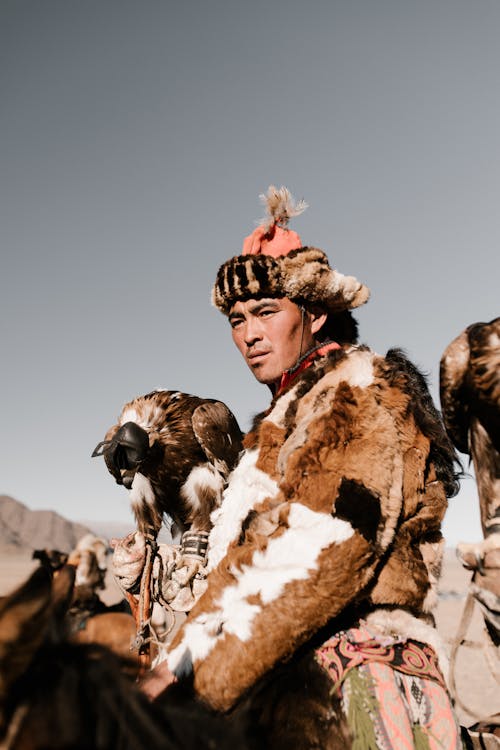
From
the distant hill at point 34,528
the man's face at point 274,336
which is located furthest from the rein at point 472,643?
the distant hill at point 34,528

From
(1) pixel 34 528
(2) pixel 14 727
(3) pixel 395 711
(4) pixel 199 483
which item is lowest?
(1) pixel 34 528

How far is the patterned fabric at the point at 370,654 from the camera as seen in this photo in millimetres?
1799

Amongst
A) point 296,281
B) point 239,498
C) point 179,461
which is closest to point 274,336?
point 296,281

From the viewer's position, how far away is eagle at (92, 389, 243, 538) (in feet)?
12.0

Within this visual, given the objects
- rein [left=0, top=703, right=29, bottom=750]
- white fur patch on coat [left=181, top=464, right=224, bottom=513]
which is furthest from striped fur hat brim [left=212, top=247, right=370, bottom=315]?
rein [left=0, top=703, right=29, bottom=750]

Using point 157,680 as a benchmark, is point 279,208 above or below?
above

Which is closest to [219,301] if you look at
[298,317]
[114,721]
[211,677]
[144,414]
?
[298,317]

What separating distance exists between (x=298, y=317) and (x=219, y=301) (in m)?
0.49

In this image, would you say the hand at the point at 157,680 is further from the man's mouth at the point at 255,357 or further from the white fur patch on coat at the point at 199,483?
the white fur patch on coat at the point at 199,483

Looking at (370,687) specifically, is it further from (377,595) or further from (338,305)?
(338,305)

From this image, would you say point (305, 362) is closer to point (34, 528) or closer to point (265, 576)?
point (265, 576)

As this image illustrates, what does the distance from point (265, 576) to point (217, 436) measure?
209 centimetres

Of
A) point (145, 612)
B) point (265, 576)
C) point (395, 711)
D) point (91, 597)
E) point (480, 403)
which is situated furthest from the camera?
point (91, 597)

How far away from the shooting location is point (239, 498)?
216cm
